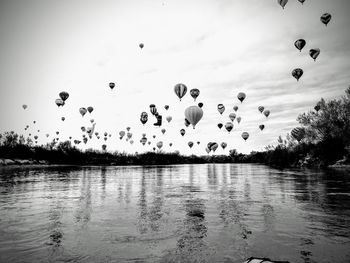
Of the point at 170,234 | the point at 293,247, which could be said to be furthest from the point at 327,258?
the point at 170,234

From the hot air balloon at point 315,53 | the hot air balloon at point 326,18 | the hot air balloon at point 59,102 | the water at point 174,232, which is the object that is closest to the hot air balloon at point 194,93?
the hot air balloon at point 315,53

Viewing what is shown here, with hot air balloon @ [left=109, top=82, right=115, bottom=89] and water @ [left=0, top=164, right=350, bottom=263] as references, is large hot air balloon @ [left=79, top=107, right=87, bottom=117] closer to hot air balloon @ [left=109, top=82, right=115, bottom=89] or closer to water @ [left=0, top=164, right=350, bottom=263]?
hot air balloon @ [left=109, top=82, right=115, bottom=89]

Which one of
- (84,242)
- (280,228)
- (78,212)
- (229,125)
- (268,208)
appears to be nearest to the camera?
(84,242)

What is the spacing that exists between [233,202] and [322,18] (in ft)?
92.5

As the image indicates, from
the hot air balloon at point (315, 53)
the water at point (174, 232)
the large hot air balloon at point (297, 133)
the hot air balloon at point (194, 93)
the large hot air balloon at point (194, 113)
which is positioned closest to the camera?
the water at point (174, 232)

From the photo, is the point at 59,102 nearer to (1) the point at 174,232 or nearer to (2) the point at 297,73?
(2) the point at 297,73

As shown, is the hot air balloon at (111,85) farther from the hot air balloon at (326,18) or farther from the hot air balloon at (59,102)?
the hot air balloon at (326,18)

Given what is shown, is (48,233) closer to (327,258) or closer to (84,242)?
(84,242)

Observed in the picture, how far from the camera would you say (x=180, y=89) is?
3288 centimetres

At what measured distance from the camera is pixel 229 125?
50.8 metres

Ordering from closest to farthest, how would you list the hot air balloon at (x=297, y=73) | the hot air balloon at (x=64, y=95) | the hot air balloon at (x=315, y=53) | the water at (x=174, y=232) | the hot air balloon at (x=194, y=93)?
1. the water at (x=174, y=232)
2. the hot air balloon at (x=315, y=53)
3. the hot air balloon at (x=297, y=73)
4. the hot air balloon at (x=194, y=93)
5. the hot air balloon at (x=64, y=95)

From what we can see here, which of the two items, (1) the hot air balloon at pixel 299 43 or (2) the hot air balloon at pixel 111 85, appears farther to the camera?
(2) the hot air balloon at pixel 111 85

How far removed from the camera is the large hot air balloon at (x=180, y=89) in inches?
1294

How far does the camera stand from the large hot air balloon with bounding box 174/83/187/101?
32.9 metres
